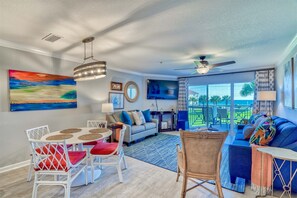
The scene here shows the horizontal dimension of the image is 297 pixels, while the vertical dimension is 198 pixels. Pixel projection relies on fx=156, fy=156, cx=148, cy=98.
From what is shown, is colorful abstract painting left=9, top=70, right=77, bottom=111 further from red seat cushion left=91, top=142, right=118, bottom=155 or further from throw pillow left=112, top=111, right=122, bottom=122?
red seat cushion left=91, top=142, right=118, bottom=155

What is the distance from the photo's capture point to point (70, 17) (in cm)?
201

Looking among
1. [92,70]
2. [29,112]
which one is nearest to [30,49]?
[29,112]

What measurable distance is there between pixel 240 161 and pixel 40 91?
13.3 feet

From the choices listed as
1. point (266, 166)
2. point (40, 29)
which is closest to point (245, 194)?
point (266, 166)

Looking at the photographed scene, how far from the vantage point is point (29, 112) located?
3256 mm

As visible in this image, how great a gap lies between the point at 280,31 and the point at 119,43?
2.66 metres

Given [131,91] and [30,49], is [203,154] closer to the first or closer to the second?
[30,49]

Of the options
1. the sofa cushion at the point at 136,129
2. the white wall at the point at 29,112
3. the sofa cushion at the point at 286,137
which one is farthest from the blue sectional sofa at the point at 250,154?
the white wall at the point at 29,112

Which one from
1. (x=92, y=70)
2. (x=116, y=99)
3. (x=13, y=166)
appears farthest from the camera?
(x=116, y=99)

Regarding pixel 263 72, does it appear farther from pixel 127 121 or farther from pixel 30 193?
pixel 30 193

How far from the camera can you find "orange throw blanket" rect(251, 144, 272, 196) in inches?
84.4

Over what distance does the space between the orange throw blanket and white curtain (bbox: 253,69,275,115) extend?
3.38 metres

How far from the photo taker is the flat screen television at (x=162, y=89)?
21.8ft

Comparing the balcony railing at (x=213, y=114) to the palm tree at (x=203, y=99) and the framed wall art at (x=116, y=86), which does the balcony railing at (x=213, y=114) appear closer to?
the palm tree at (x=203, y=99)
